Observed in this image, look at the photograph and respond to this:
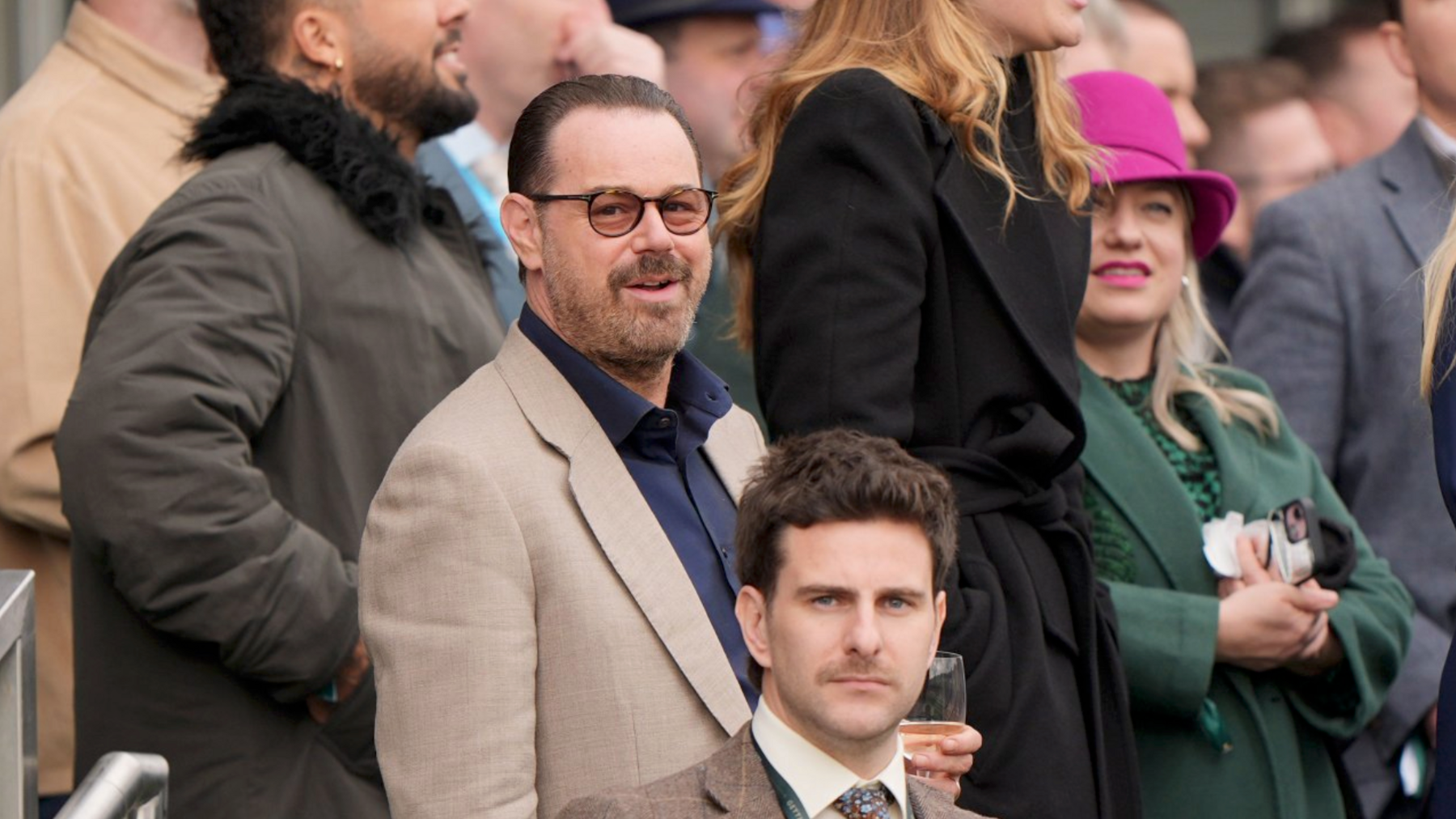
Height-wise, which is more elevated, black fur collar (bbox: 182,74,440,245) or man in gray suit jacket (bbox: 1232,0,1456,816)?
black fur collar (bbox: 182,74,440,245)

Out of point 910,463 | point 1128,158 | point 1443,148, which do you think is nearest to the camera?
point 910,463

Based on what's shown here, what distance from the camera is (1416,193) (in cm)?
598

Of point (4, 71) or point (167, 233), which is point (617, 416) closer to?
point (167, 233)

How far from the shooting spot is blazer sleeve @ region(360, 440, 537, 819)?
3250 millimetres

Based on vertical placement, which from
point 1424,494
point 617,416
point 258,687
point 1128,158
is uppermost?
point 617,416

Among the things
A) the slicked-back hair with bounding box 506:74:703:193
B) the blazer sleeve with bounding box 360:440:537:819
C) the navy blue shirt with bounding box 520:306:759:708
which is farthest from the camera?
the slicked-back hair with bounding box 506:74:703:193

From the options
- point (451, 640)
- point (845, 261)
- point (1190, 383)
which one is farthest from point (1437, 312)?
point (451, 640)

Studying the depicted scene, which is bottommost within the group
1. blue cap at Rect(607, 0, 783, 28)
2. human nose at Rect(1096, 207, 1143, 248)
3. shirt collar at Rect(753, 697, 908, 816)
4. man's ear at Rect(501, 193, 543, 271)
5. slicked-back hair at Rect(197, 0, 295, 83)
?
blue cap at Rect(607, 0, 783, 28)

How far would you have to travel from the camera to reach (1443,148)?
603 centimetres

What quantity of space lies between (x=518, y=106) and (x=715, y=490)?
3.21m

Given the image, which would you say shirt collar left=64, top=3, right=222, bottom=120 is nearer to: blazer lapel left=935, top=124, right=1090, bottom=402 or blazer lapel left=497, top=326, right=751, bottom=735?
blazer lapel left=935, top=124, right=1090, bottom=402

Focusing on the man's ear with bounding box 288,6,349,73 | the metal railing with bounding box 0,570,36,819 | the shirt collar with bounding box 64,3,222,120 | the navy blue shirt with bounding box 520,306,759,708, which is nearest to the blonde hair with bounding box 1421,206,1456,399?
the navy blue shirt with bounding box 520,306,759,708

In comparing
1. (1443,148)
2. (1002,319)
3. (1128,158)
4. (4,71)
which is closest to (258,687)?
(1002,319)

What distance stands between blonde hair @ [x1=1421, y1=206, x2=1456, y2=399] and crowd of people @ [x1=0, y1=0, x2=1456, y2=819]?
1 cm
